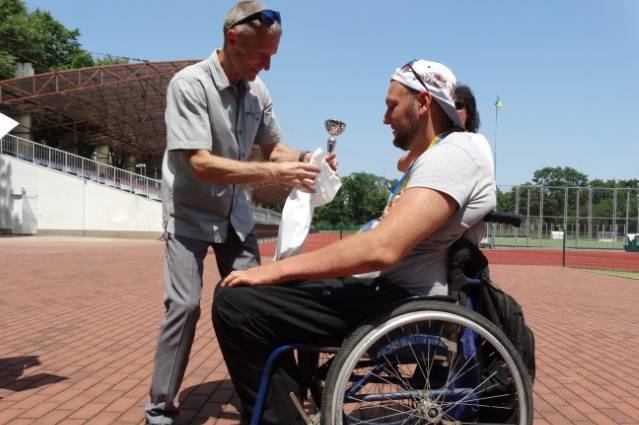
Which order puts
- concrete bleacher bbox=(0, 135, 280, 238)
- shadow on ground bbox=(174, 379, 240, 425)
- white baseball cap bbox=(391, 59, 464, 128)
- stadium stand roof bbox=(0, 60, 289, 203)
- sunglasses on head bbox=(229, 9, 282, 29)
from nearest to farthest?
white baseball cap bbox=(391, 59, 464, 128), sunglasses on head bbox=(229, 9, 282, 29), shadow on ground bbox=(174, 379, 240, 425), concrete bleacher bbox=(0, 135, 280, 238), stadium stand roof bbox=(0, 60, 289, 203)

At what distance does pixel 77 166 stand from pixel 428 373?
30.1 meters

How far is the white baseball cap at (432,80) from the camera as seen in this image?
6.82 ft

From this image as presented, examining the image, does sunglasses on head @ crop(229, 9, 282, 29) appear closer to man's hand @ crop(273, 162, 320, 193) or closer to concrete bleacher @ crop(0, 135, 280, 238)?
man's hand @ crop(273, 162, 320, 193)

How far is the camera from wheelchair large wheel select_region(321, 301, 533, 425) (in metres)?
1.81

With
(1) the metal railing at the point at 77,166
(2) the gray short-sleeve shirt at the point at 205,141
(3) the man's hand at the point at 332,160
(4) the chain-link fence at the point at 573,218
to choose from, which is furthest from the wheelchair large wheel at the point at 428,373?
(1) the metal railing at the point at 77,166

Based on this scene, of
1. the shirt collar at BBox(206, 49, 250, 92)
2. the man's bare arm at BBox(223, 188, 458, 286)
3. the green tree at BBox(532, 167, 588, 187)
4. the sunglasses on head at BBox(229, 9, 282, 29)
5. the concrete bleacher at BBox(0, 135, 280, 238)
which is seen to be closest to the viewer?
the man's bare arm at BBox(223, 188, 458, 286)

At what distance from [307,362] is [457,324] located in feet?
2.03

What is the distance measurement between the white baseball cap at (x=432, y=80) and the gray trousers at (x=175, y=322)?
4.13ft

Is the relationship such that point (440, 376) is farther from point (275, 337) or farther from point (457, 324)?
point (275, 337)

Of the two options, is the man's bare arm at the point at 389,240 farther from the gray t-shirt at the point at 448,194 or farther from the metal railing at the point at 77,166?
the metal railing at the point at 77,166

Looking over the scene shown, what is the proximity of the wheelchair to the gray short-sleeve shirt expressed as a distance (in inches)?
37.4

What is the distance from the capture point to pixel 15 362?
4.07 m

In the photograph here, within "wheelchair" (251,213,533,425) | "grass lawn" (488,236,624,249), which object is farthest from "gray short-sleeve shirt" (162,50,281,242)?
"grass lawn" (488,236,624,249)

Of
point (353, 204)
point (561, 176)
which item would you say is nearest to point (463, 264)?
point (353, 204)
